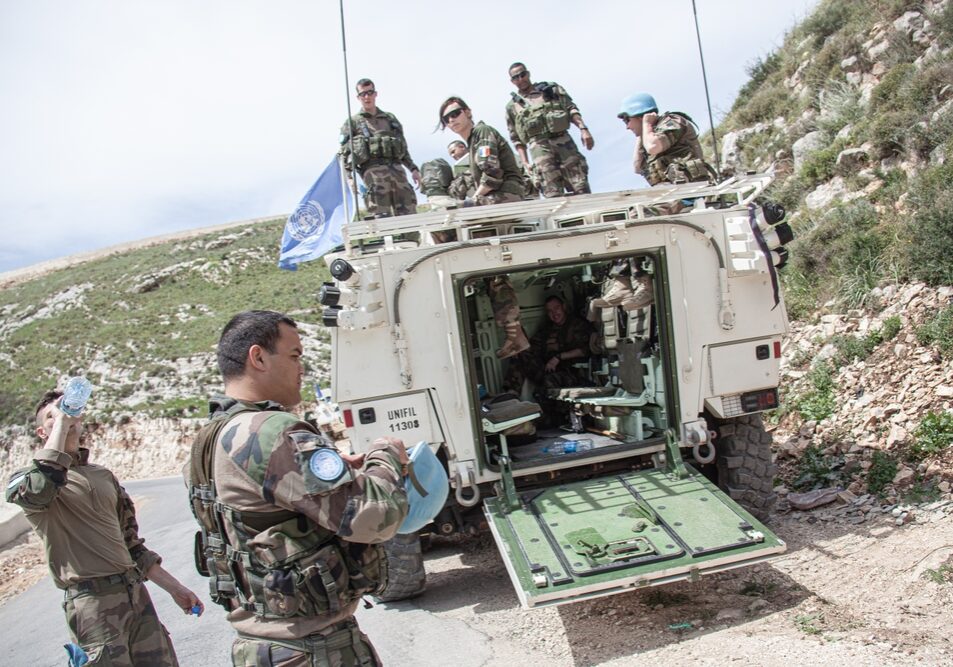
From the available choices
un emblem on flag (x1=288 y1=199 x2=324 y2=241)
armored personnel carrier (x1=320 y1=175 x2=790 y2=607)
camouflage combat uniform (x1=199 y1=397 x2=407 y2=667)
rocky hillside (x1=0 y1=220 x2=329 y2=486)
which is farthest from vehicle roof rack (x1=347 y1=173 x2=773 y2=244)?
rocky hillside (x1=0 y1=220 x2=329 y2=486)

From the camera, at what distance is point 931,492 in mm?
5102

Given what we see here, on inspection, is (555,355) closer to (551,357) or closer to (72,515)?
(551,357)

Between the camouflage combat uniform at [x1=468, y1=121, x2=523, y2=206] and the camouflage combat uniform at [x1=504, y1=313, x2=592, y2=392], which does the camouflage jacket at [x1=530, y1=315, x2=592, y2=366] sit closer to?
the camouflage combat uniform at [x1=504, y1=313, x2=592, y2=392]

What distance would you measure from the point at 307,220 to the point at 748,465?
5838 millimetres

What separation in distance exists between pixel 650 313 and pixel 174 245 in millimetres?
49582

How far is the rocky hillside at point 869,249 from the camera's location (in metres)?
6.04

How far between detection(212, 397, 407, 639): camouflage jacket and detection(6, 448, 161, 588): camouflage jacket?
1.43m

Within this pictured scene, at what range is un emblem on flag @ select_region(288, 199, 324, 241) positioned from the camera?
29.1 feet

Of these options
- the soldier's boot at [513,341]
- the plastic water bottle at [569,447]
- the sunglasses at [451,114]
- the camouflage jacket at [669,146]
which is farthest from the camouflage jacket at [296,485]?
the sunglasses at [451,114]

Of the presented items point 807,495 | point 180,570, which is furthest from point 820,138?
point 180,570

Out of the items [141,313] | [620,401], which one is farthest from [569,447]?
[141,313]

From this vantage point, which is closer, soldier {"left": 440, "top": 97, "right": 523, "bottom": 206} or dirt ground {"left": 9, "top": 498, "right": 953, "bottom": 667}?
dirt ground {"left": 9, "top": 498, "right": 953, "bottom": 667}

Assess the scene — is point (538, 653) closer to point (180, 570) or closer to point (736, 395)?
point (736, 395)

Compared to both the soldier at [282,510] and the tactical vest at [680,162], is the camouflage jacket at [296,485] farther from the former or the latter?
the tactical vest at [680,162]
